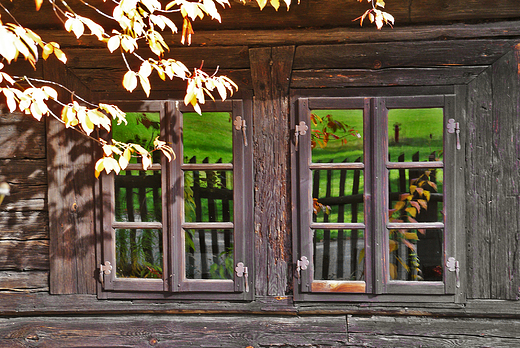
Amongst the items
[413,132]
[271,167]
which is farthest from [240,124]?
[413,132]

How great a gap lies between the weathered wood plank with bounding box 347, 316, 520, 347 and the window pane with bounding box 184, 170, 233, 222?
1.31m

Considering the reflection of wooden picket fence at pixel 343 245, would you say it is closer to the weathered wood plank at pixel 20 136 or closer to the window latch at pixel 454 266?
the window latch at pixel 454 266

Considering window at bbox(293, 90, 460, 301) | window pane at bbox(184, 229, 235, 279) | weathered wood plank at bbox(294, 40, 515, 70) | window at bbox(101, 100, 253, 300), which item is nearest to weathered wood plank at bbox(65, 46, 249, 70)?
window at bbox(101, 100, 253, 300)

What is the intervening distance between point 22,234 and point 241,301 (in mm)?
1625

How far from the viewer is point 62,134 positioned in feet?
9.00

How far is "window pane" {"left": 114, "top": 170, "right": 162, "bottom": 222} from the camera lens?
9.52 feet

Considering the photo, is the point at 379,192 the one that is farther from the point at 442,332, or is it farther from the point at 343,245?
the point at 442,332

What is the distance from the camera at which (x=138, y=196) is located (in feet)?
9.57

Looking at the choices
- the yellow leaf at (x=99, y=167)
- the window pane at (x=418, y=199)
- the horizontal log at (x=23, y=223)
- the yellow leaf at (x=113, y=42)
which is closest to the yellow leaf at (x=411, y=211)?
the window pane at (x=418, y=199)

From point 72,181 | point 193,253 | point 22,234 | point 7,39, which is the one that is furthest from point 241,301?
point 7,39

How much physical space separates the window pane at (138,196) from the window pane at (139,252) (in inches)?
4.3

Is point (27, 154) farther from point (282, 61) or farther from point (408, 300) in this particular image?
point (408, 300)

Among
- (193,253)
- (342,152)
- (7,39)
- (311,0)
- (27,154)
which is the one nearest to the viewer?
(7,39)

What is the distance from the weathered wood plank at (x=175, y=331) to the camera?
2.72 m
